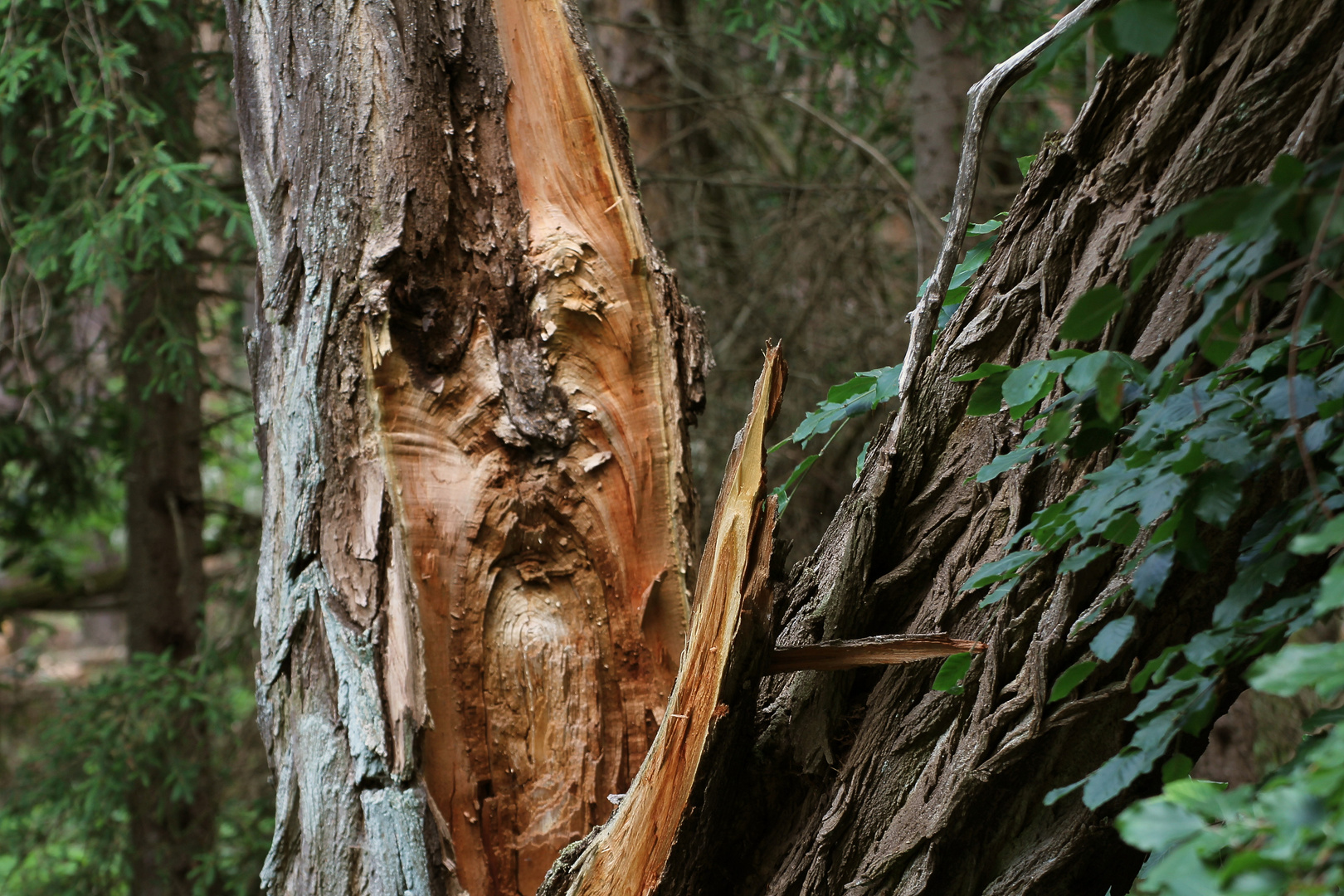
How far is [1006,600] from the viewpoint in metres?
1.42

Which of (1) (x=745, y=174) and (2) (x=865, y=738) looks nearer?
(2) (x=865, y=738)

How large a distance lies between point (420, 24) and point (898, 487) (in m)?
1.34

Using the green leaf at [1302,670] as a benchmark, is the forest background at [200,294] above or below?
above

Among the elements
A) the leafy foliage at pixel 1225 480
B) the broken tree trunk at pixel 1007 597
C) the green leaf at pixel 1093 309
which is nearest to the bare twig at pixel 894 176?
the broken tree trunk at pixel 1007 597

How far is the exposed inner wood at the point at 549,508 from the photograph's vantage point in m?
1.90

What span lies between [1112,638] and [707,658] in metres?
0.58

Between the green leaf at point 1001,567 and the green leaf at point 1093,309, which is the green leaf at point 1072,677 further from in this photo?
the green leaf at point 1093,309

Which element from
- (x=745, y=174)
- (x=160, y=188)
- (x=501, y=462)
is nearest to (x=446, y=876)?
(x=501, y=462)

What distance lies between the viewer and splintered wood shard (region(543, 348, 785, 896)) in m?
1.44

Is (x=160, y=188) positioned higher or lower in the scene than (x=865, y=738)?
higher

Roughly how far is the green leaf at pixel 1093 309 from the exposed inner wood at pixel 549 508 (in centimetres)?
117

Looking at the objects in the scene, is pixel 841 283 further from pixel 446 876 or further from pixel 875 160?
pixel 446 876

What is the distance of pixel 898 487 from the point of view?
1.57m

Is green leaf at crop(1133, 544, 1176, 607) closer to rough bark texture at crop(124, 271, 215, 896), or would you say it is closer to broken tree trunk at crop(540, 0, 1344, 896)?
broken tree trunk at crop(540, 0, 1344, 896)
